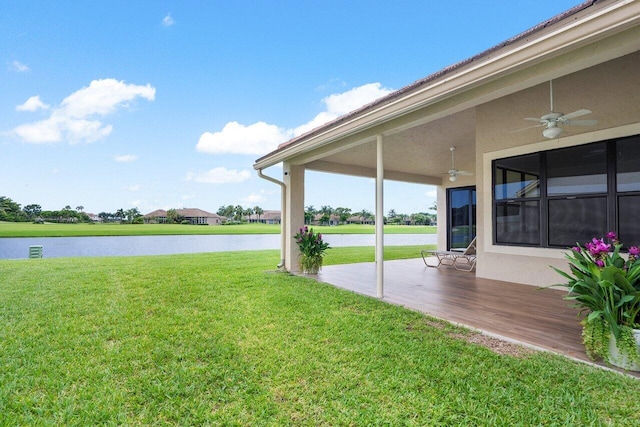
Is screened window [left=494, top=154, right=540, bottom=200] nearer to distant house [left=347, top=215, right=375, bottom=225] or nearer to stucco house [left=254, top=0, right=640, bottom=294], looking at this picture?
stucco house [left=254, top=0, right=640, bottom=294]

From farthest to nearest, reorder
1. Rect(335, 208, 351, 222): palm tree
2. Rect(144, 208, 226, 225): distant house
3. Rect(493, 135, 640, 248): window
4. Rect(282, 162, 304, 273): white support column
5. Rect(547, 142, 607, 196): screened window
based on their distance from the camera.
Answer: Rect(335, 208, 351, 222): palm tree < Rect(144, 208, 226, 225): distant house < Rect(282, 162, 304, 273): white support column < Rect(547, 142, 607, 196): screened window < Rect(493, 135, 640, 248): window

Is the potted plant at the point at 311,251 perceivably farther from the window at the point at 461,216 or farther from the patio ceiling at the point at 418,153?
the window at the point at 461,216

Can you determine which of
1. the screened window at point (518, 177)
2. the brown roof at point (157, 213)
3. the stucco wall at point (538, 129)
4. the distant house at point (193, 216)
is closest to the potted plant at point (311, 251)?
the stucco wall at point (538, 129)

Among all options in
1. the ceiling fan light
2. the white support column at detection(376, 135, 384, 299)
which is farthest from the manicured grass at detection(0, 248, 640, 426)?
the ceiling fan light

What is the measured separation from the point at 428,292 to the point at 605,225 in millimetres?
2806

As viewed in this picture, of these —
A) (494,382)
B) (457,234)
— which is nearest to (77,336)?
(494,382)

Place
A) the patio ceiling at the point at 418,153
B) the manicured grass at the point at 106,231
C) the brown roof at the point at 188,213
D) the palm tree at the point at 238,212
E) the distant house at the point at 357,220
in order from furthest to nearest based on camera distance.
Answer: the palm tree at the point at 238,212
the distant house at the point at 357,220
the brown roof at the point at 188,213
the manicured grass at the point at 106,231
the patio ceiling at the point at 418,153

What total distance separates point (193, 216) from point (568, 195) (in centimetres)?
6729

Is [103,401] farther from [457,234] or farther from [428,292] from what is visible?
[457,234]

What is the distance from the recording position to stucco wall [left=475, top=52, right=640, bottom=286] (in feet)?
14.7

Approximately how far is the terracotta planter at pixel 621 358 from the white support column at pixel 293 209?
587 centimetres

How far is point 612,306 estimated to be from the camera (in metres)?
2.65

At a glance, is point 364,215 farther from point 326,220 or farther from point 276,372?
point 276,372

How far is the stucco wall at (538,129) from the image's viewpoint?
4484 millimetres
